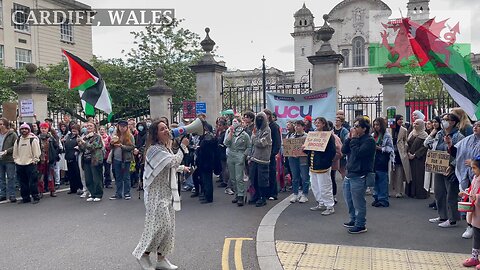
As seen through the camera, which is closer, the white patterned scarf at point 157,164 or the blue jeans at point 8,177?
the white patterned scarf at point 157,164

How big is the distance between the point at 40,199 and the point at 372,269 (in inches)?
328

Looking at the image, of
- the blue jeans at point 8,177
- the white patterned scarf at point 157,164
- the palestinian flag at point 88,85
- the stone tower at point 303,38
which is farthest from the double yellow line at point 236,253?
the stone tower at point 303,38

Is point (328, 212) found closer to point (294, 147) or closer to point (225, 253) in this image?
point (294, 147)

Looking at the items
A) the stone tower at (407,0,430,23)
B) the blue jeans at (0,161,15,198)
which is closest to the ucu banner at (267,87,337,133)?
the blue jeans at (0,161,15,198)

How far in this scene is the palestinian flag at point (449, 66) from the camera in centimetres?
596

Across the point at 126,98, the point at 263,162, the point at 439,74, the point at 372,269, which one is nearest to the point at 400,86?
the point at 263,162

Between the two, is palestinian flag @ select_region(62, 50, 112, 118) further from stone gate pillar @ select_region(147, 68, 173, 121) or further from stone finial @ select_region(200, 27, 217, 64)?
stone finial @ select_region(200, 27, 217, 64)

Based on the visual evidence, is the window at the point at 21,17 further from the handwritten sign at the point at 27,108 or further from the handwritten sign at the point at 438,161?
the handwritten sign at the point at 438,161

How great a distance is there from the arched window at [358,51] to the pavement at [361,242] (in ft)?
182

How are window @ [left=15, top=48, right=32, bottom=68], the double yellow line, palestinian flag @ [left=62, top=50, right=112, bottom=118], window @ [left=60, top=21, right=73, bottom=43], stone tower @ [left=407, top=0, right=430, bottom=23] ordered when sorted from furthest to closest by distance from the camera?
1. stone tower @ [left=407, top=0, right=430, bottom=23]
2. window @ [left=60, top=21, right=73, bottom=43]
3. window @ [left=15, top=48, right=32, bottom=68]
4. palestinian flag @ [left=62, top=50, right=112, bottom=118]
5. the double yellow line

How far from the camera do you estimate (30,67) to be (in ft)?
49.4

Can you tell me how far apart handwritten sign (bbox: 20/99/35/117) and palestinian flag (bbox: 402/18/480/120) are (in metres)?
12.3

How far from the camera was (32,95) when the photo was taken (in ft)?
49.0

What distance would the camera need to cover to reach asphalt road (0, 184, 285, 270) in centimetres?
602
